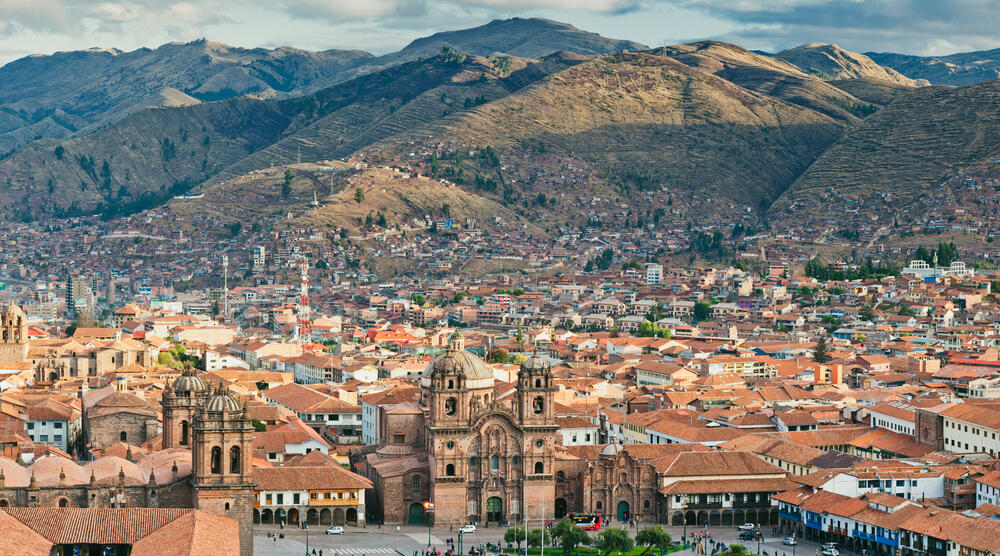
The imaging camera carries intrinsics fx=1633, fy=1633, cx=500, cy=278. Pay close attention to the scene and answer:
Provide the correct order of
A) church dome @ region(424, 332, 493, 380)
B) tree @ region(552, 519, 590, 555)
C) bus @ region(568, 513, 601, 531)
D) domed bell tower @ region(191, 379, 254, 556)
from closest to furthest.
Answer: domed bell tower @ region(191, 379, 254, 556) → tree @ region(552, 519, 590, 555) → bus @ region(568, 513, 601, 531) → church dome @ region(424, 332, 493, 380)

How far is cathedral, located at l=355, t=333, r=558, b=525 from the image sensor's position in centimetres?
7150

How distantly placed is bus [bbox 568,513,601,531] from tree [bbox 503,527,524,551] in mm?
5022

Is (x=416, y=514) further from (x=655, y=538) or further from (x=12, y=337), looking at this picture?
(x=12, y=337)

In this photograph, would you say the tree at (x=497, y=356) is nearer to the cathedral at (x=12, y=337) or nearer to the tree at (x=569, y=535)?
the cathedral at (x=12, y=337)

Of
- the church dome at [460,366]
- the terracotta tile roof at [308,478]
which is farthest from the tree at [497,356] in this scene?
the terracotta tile roof at [308,478]

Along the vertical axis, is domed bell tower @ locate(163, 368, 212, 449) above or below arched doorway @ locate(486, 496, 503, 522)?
above

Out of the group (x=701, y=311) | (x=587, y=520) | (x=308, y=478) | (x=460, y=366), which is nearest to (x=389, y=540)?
(x=308, y=478)

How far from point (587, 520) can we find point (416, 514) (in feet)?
24.8

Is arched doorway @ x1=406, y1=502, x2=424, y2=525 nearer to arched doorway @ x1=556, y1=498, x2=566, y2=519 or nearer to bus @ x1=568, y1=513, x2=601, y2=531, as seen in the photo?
arched doorway @ x1=556, y1=498, x2=566, y2=519

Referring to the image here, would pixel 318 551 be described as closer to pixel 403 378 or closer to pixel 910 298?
pixel 403 378

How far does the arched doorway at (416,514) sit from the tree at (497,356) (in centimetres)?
5246

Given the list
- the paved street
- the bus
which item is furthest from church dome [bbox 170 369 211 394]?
the bus

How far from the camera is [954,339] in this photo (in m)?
136

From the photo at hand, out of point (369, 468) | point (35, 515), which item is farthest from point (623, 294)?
point (35, 515)
